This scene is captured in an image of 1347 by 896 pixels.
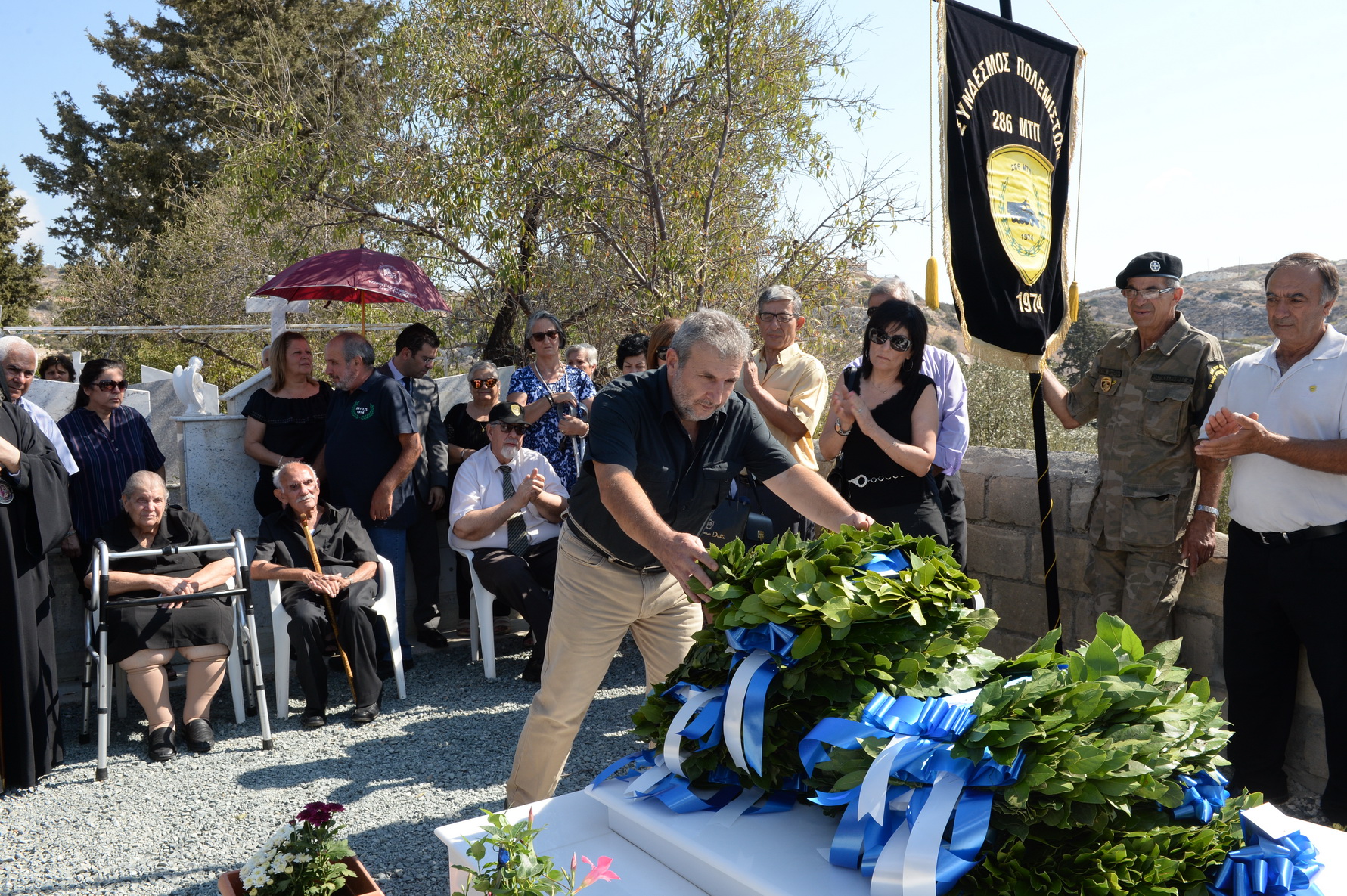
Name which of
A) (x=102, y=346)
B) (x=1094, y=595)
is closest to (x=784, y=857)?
(x=1094, y=595)

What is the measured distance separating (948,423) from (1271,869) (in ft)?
10.6

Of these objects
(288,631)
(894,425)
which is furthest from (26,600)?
(894,425)

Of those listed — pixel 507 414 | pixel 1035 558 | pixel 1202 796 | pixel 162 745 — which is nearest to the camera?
pixel 1202 796

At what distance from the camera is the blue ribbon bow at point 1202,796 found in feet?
5.57

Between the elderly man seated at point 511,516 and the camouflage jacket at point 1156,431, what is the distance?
11.0ft

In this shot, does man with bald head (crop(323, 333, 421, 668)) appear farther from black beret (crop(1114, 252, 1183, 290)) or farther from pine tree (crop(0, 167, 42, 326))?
pine tree (crop(0, 167, 42, 326))

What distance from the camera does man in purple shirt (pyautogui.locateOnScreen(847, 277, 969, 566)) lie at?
4660 millimetres

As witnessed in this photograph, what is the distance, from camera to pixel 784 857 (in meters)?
1.82

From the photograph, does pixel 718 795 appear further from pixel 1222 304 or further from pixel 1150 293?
pixel 1222 304

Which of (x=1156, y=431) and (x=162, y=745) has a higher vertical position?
(x=1156, y=431)

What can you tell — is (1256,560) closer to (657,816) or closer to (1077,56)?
(1077,56)

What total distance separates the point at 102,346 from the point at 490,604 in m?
20.7

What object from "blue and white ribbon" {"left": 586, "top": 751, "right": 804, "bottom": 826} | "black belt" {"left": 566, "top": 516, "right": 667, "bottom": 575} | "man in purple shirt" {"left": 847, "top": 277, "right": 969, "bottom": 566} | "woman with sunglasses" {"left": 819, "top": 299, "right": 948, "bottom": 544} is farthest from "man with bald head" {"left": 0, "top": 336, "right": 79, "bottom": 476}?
"blue and white ribbon" {"left": 586, "top": 751, "right": 804, "bottom": 826}

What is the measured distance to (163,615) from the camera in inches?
202
